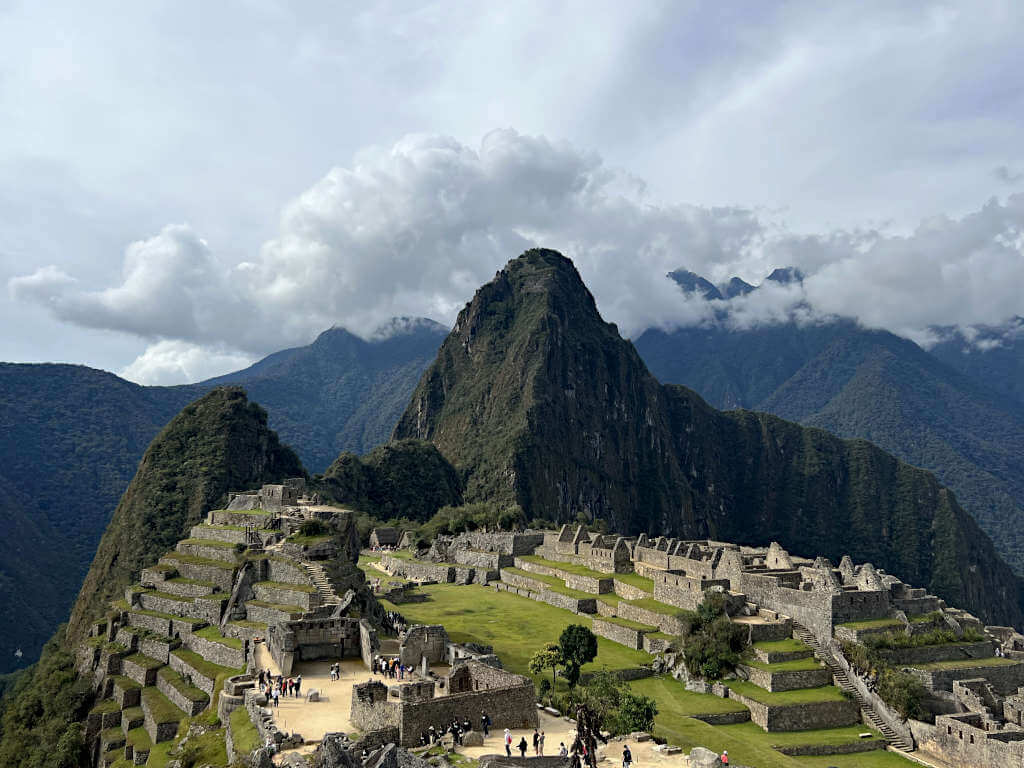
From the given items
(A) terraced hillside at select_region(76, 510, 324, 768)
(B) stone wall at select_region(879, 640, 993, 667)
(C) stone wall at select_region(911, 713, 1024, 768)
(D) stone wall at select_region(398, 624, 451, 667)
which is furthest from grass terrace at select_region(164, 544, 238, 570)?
(C) stone wall at select_region(911, 713, 1024, 768)

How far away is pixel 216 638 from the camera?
38.3 metres

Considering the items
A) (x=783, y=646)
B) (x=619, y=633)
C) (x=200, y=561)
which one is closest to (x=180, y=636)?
(x=200, y=561)

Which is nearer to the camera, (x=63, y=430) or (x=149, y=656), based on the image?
(x=149, y=656)

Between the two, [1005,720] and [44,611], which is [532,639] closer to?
[1005,720]

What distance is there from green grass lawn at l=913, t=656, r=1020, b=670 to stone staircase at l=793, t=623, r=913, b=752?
3379mm

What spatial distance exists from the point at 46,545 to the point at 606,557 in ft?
398

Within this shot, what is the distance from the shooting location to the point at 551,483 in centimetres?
19175

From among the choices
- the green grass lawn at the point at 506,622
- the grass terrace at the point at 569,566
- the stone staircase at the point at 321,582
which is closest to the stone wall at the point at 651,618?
the green grass lawn at the point at 506,622

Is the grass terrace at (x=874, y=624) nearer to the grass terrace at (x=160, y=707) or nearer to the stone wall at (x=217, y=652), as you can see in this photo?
the stone wall at (x=217, y=652)

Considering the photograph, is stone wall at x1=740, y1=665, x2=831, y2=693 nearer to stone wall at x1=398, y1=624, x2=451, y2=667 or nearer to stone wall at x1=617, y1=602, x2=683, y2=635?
stone wall at x1=617, y1=602, x2=683, y2=635

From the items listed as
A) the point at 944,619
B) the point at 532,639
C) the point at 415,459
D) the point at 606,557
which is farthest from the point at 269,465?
the point at 944,619

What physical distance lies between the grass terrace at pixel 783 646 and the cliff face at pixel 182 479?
5287 centimetres

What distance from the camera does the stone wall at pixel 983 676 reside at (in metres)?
36.1

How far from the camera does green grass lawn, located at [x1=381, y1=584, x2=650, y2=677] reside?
40094 millimetres
